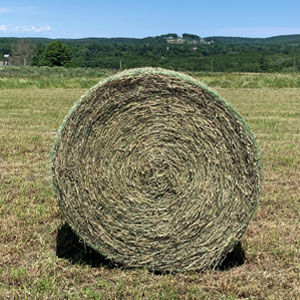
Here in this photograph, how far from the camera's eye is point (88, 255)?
173 inches

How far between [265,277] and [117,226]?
1.34 meters

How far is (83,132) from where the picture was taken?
405 cm

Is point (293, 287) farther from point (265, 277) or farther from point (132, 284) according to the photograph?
point (132, 284)

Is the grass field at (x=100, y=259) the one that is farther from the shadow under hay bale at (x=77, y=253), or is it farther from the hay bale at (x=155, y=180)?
the hay bale at (x=155, y=180)

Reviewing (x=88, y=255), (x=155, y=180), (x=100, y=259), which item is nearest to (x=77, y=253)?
(x=88, y=255)

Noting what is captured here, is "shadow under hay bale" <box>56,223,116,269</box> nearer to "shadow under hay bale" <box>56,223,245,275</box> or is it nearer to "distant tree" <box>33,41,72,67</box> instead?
"shadow under hay bale" <box>56,223,245,275</box>

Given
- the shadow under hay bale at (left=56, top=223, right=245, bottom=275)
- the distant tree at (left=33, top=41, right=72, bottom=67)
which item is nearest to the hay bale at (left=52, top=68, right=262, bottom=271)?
the shadow under hay bale at (left=56, top=223, right=245, bottom=275)

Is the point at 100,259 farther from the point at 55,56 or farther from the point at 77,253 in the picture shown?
the point at 55,56

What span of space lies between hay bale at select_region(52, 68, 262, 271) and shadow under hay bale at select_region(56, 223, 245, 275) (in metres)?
0.21

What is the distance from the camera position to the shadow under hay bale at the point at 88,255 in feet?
13.8

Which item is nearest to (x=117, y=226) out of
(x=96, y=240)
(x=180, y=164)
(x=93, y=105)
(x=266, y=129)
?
(x=96, y=240)

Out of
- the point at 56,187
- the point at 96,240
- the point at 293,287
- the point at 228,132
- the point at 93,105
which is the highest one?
the point at 93,105

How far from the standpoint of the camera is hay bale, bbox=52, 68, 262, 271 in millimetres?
4012

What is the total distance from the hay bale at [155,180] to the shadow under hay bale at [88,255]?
0.21 metres
